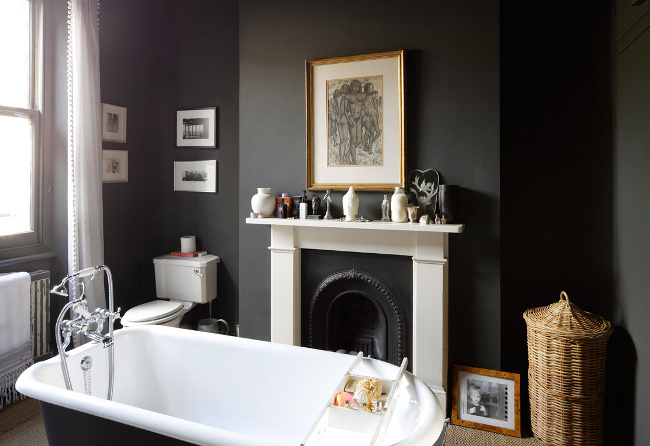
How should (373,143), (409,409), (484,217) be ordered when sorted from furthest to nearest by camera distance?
1. (373,143)
2. (484,217)
3. (409,409)

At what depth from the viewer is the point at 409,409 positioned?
66.7 inches

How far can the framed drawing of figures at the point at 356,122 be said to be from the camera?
8.68 ft

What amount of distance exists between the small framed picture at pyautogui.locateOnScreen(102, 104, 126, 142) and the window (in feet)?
1.49

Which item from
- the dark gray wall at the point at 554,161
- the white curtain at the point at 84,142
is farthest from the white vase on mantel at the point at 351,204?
the white curtain at the point at 84,142

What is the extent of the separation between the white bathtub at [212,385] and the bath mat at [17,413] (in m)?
0.72

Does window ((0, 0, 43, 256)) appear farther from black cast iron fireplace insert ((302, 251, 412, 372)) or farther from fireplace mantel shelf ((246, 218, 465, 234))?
black cast iron fireplace insert ((302, 251, 412, 372))

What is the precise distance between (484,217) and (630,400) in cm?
110

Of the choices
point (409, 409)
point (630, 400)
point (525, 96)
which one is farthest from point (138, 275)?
point (630, 400)

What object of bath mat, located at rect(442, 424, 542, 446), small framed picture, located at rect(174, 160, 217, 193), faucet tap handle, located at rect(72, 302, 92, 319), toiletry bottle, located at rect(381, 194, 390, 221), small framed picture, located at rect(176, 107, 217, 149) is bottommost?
bath mat, located at rect(442, 424, 542, 446)

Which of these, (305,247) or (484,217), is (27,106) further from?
(484,217)

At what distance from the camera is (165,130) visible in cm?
368

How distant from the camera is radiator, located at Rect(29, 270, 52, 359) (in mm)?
2843

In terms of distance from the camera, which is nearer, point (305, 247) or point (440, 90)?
point (440, 90)

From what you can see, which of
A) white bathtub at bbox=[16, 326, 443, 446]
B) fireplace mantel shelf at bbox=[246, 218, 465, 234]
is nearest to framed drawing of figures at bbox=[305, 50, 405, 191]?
fireplace mantel shelf at bbox=[246, 218, 465, 234]
